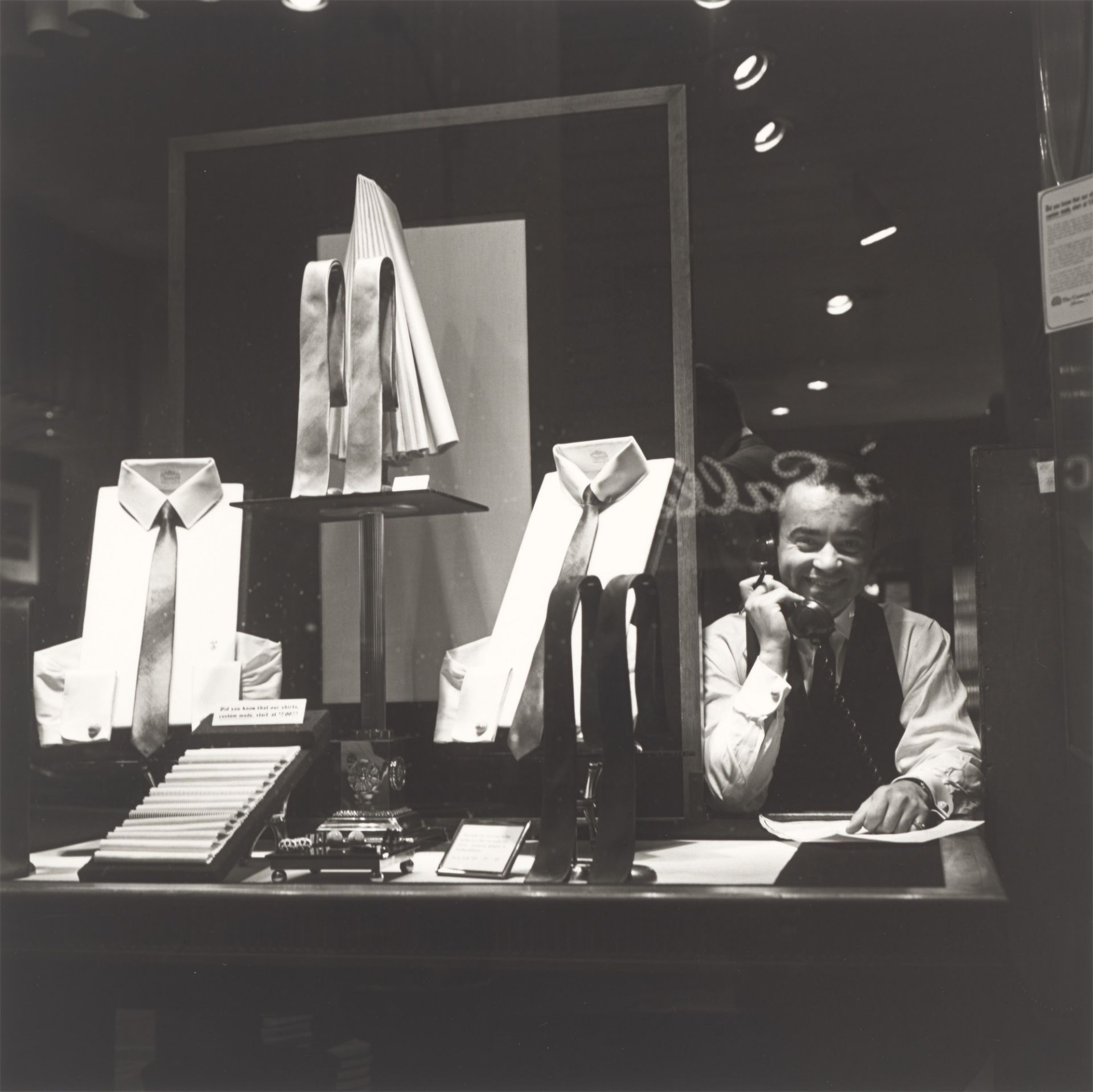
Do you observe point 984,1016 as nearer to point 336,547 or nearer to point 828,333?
point 828,333

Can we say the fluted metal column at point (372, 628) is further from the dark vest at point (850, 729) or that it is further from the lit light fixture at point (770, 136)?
the lit light fixture at point (770, 136)

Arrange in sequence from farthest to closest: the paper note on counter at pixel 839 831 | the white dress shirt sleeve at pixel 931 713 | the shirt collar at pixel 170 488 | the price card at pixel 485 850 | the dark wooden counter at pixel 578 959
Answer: the shirt collar at pixel 170 488
the white dress shirt sleeve at pixel 931 713
the paper note on counter at pixel 839 831
the price card at pixel 485 850
the dark wooden counter at pixel 578 959

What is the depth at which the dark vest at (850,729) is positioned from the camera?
1.94 m

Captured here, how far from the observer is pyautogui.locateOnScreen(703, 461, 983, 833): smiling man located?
1929mm

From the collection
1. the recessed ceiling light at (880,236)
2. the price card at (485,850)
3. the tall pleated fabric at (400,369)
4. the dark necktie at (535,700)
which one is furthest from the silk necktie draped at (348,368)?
the recessed ceiling light at (880,236)

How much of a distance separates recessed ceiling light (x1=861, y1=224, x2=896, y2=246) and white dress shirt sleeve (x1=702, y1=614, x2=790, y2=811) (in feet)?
2.11

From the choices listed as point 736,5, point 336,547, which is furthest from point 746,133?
point 336,547

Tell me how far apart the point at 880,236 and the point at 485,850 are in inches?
45.2

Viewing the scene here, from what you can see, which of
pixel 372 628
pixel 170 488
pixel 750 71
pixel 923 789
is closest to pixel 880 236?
pixel 750 71

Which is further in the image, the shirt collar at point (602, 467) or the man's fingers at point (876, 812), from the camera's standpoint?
the shirt collar at point (602, 467)

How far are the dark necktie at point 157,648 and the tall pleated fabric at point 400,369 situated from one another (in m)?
0.33

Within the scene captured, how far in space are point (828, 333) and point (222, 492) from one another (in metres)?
1.08

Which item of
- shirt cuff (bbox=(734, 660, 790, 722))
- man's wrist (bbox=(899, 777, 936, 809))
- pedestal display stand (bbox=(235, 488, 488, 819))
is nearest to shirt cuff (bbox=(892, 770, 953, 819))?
man's wrist (bbox=(899, 777, 936, 809))

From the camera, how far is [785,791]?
1974 millimetres
